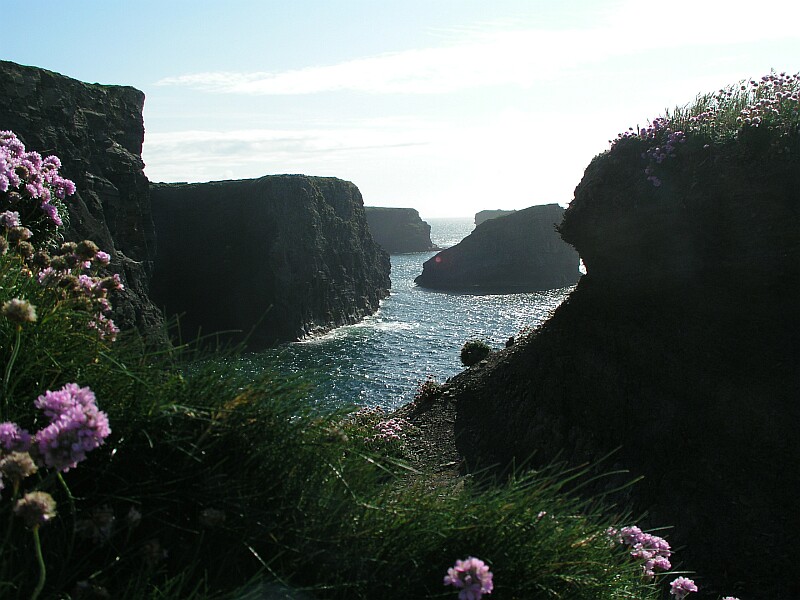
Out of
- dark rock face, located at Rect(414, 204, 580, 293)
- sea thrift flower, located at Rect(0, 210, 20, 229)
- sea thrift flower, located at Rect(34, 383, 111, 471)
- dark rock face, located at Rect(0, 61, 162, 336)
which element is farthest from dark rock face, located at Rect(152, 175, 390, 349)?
sea thrift flower, located at Rect(34, 383, 111, 471)

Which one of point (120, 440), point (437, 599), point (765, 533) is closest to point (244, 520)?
point (120, 440)

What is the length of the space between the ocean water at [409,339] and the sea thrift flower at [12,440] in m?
16.6

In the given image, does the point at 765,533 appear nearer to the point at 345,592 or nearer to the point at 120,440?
the point at 345,592

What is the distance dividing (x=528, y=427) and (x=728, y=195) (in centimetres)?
674

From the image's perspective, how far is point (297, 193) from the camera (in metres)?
84.1

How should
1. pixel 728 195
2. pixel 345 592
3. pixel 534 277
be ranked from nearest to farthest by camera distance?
1. pixel 345 592
2. pixel 728 195
3. pixel 534 277

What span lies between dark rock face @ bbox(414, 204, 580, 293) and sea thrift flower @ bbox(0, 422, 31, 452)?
406 ft

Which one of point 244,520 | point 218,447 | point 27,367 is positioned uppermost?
point 27,367

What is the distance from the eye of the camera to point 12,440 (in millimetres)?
2574

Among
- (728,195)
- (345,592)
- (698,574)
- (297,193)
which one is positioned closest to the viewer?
(345,592)

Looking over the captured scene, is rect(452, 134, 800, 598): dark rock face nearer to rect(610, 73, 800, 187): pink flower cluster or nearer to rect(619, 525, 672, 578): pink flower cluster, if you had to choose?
rect(610, 73, 800, 187): pink flower cluster

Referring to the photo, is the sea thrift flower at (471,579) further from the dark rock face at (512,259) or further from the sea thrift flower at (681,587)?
the dark rock face at (512,259)

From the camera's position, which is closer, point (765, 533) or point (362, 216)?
point (765, 533)

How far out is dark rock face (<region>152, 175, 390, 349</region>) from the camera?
7425cm
